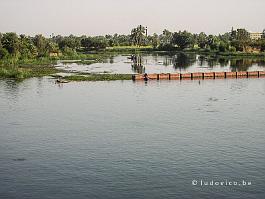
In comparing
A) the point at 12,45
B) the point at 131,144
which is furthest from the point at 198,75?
the point at 12,45

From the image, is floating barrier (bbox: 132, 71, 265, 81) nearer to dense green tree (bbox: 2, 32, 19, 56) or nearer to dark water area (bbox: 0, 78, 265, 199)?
dark water area (bbox: 0, 78, 265, 199)

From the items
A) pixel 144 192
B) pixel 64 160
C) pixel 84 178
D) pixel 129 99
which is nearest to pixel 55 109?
pixel 129 99

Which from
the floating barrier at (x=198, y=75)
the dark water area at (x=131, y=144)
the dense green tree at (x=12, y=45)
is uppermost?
the dense green tree at (x=12, y=45)

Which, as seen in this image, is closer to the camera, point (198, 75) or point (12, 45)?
point (198, 75)

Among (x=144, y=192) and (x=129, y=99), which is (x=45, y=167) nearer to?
(x=144, y=192)

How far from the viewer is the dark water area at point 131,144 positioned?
3950 cm

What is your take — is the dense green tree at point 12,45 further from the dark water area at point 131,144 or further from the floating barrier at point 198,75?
the dark water area at point 131,144

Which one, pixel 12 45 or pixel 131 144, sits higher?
pixel 12 45

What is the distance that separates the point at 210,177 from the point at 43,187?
1630 centimetres

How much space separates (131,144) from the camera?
174ft

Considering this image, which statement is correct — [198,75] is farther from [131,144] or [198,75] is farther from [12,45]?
[12,45]

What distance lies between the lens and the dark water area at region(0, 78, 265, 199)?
39.5 metres

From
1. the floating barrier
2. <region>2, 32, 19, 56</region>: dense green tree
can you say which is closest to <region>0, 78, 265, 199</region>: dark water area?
the floating barrier

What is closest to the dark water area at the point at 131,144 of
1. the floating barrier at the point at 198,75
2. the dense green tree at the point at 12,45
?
the floating barrier at the point at 198,75
